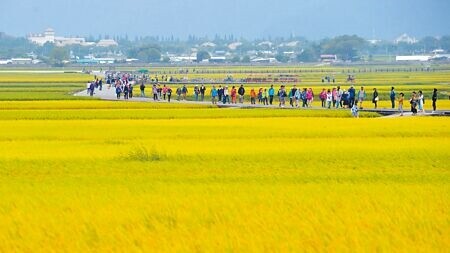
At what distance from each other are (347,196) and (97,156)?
706 centimetres

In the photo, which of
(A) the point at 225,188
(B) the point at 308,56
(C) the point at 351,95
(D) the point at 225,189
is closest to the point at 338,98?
(C) the point at 351,95

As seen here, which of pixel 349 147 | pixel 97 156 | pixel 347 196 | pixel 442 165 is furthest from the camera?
pixel 349 147

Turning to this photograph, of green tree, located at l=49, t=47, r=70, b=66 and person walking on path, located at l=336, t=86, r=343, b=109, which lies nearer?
person walking on path, located at l=336, t=86, r=343, b=109

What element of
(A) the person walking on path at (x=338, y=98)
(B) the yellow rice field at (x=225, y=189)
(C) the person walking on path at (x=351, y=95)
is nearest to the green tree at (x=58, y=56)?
(A) the person walking on path at (x=338, y=98)

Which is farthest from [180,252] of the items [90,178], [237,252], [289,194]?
[90,178]

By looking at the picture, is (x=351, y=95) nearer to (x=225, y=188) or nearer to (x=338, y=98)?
(x=338, y=98)

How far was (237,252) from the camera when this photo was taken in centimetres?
1107

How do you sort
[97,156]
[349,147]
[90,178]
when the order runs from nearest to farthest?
[90,178] → [97,156] → [349,147]

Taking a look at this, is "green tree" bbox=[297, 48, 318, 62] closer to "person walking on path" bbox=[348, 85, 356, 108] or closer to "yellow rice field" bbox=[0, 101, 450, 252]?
"person walking on path" bbox=[348, 85, 356, 108]

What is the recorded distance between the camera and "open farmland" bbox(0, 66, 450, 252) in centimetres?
1175

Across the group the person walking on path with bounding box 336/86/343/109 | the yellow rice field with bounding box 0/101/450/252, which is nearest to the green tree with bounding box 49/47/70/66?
the person walking on path with bounding box 336/86/343/109

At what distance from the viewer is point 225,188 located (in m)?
15.8

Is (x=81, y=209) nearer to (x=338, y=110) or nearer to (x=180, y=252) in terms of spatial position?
(x=180, y=252)

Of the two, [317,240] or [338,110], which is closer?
[317,240]
